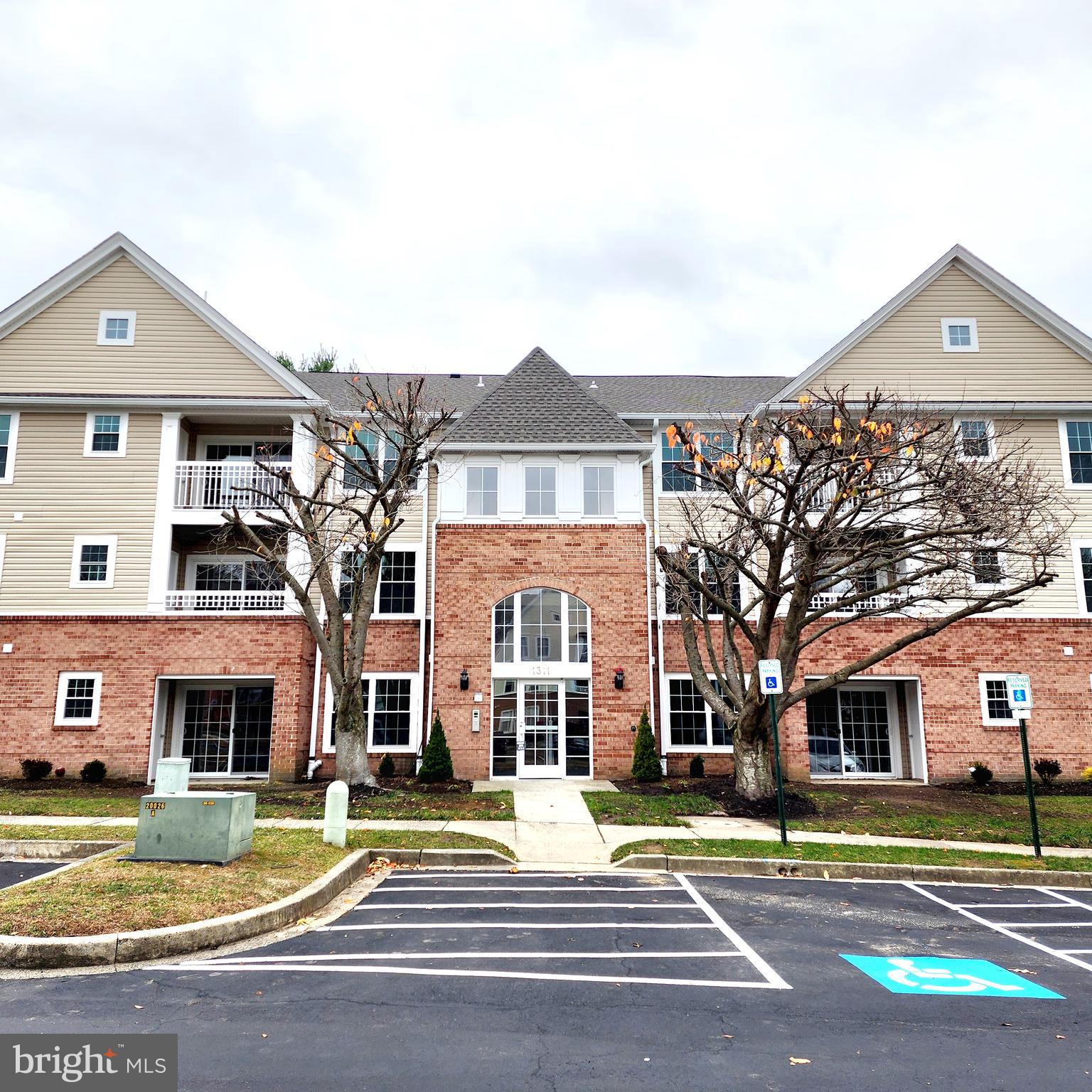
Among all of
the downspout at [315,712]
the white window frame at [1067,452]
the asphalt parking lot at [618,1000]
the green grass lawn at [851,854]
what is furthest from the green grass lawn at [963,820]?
the downspout at [315,712]

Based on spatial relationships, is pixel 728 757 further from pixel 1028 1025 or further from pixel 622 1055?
pixel 622 1055

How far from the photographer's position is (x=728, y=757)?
19.5 metres

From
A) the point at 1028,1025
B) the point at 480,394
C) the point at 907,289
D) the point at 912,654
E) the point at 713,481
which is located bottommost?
the point at 1028,1025

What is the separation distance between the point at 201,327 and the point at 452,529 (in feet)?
27.1

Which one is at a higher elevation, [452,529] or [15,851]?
[452,529]

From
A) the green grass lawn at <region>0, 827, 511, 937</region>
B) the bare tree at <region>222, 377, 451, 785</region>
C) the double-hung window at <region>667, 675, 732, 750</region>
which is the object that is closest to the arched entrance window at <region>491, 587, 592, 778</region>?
the double-hung window at <region>667, 675, 732, 750</region>

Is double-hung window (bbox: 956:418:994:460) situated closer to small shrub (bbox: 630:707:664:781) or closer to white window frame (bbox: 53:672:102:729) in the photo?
small shrub (bbox: 630:707:664:781)

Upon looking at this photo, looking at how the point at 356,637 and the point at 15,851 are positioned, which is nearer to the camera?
the point at 15,851

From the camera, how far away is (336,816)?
1088cm

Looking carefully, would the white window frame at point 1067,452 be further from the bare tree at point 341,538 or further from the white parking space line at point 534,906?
the white parking space line at point 534,906

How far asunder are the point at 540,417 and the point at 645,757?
8.51 m

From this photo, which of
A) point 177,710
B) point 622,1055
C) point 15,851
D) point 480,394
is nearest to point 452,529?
point 480,394

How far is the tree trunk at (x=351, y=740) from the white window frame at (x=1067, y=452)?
1801cm

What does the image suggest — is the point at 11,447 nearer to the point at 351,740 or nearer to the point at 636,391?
the point at 351,740
